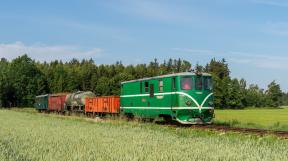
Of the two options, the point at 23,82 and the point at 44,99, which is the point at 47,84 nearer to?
the point at 23,82

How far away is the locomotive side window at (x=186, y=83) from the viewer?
29.3 m

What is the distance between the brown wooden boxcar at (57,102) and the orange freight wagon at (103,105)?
30.7 ft

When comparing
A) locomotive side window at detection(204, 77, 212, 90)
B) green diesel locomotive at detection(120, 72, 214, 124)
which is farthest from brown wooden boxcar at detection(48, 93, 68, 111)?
locomotive side window at detection(204, 77, 212, 90)

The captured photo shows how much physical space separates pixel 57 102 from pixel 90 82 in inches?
3181

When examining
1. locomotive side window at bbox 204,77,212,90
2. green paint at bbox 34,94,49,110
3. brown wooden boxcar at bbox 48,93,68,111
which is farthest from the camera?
green paint at bbox 34,94,49,110

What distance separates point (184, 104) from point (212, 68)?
124 metres

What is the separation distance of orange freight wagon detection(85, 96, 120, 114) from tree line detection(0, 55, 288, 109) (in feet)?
217

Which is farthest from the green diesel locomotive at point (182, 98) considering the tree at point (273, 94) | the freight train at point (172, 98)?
the tree at point (273, 94)

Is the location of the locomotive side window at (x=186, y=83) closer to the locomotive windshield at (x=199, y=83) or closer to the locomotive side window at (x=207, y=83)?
the locomotive windshield at (x=199, y=83)

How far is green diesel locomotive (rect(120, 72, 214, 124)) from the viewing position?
1133 inches

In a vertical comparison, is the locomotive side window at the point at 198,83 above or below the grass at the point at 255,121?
above

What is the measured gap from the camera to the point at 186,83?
29.4 m

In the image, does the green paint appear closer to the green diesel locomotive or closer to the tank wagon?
the tank wagon

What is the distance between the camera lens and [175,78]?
29578mm
